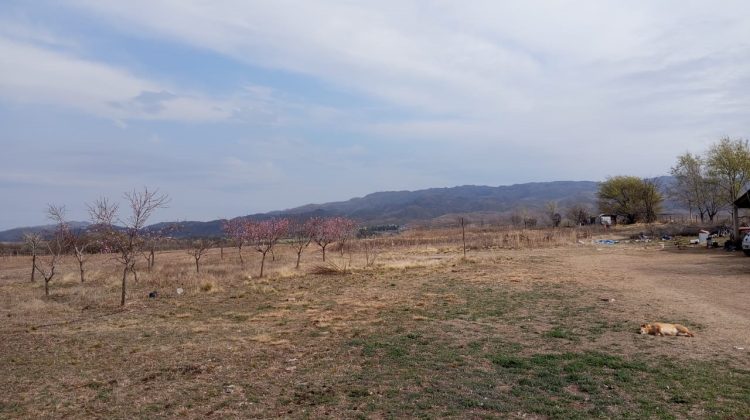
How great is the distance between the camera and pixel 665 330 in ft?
28.5

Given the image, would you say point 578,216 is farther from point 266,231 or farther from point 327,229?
point 266,231

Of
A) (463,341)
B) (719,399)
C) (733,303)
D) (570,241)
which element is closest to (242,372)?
(463,341)

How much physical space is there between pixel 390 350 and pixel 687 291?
379 inches

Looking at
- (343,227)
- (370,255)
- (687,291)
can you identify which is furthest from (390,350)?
(370,255)

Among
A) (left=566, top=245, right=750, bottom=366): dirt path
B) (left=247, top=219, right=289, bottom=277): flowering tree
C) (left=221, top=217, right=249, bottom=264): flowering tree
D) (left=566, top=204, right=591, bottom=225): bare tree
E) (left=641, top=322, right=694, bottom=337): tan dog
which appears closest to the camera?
(left=566, top=245, right=750, bottom=366): dirt path

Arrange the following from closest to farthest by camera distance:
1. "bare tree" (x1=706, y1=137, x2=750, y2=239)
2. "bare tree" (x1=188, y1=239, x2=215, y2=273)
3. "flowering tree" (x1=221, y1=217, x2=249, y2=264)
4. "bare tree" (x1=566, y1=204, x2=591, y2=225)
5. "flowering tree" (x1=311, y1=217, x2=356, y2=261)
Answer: "bare tree" (x1=188, y1=239, x2=215, y2=273) < "flowering tree" (x1=221, y1=217, x2=249, y2=264) < "flowering tree" (x1=311, y1=217, x2=356, y2=261) < "bare tree" (x1=706, y1=137, x2=750, y2=239) < "bare tree" (x1=566, y1=204, x2=591, y2=225)

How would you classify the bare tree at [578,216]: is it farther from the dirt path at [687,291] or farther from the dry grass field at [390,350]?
the dry grass field at [390,350]

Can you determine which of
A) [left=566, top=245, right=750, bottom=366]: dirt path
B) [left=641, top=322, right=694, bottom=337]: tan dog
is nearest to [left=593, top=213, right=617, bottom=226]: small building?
[left=566, top=245, right=750, bottom=366]: dirt path

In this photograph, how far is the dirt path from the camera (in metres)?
8.11

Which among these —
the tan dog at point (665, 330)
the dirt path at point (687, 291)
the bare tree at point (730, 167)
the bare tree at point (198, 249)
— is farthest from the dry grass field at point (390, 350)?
the bare tree at point (730, 167)

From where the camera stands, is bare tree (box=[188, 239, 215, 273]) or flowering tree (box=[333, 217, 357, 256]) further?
flowering tree (box=[333, 217, 357, 256])

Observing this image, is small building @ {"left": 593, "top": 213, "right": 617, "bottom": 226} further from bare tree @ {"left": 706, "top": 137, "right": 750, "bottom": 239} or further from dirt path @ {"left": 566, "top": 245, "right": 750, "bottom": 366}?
dirt path @ {"left": 566, "top": 245, "right": 750, "bottom": 366}

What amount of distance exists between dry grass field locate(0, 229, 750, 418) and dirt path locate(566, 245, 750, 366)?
0.07 metres

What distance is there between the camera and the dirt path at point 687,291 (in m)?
8.11
